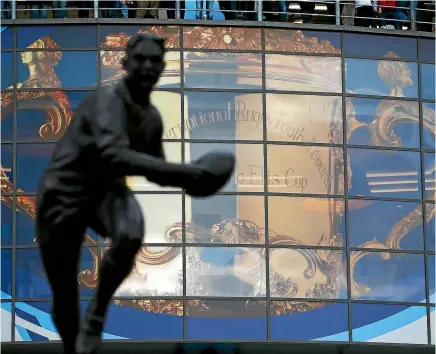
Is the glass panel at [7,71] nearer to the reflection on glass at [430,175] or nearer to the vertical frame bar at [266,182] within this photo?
the vertical frame bar at [266,182]

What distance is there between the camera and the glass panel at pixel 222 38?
3753cm

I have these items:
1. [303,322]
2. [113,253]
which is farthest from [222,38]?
[113,253]

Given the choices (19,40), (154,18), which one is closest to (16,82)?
(19,40)

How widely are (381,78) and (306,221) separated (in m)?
3.90

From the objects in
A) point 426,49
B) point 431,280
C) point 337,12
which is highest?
point 337,12

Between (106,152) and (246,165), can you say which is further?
(246,165)

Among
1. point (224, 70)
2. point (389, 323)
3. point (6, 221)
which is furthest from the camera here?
point (224, 70)

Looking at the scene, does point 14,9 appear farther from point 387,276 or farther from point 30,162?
point 387,276

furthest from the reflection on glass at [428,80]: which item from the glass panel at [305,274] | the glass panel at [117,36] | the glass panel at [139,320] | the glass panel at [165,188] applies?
the glass panel at [139,320]

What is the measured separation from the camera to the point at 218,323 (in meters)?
36.6

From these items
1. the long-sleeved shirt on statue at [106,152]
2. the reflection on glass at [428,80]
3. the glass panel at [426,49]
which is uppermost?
the glass panel at [426,49]

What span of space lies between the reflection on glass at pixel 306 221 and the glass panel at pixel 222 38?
3598 millimetres

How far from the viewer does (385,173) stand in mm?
38094

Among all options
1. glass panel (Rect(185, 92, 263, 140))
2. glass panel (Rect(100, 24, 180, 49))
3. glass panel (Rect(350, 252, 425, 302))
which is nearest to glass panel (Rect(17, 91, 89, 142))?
glass panel (Rect(100, 24, 180, 49))
